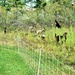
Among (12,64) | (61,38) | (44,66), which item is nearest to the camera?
(44,66)

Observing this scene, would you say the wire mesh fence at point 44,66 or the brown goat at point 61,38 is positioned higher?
the brown goat at point 61,38

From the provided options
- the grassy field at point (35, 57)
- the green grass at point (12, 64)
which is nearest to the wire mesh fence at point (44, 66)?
the grassy field at point (35, 57)

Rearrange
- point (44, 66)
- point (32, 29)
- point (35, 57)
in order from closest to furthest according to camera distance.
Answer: point (44, 66), point (35, 57), point (32, 29)

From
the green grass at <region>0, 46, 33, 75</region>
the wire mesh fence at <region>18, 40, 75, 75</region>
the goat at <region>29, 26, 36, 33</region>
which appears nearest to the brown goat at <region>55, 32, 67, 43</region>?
the wire mesh fence at <region>18, 40, 75, 75</region>

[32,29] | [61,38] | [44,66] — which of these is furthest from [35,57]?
[32,29]

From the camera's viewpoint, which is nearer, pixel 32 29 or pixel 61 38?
pixel 61 38

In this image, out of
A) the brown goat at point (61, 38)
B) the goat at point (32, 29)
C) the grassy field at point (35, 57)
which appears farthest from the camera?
the goat at point (32, 29)

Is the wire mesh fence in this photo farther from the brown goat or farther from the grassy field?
the brown goat

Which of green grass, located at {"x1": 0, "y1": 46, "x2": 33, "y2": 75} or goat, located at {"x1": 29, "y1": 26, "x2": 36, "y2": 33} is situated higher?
goat, located at {"x1": 29, "y1": 26, "x2": 36, "y2": 33}

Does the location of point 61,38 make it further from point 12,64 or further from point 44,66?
point 44,66

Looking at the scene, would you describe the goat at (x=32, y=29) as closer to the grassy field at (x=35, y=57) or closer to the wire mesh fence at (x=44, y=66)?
the grassy field at (x=35, y=57)

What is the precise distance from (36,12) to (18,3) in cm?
463

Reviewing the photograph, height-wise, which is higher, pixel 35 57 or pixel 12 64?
pixel 35 57

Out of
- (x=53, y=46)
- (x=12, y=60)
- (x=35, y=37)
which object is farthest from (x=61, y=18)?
(x=12, y=60)
